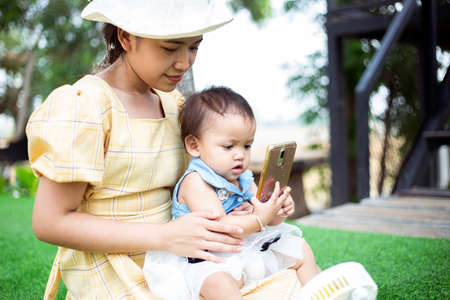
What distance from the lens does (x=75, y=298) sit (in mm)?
1486

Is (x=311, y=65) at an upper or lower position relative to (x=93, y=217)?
upper

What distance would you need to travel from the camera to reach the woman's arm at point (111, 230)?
48.8 inches

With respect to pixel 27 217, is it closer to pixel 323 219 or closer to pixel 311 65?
pixel 323 219

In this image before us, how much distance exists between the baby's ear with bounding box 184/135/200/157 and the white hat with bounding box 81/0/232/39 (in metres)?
0.41

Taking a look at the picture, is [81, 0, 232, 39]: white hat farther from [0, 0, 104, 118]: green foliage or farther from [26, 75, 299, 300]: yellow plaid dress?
[0, 0, 104, 118]: green foliage

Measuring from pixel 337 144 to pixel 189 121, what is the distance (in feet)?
13.1

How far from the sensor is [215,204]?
4.70ft

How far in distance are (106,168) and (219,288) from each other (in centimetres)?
49

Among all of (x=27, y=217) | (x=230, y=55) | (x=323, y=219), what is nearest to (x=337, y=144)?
(x=323, y=219)

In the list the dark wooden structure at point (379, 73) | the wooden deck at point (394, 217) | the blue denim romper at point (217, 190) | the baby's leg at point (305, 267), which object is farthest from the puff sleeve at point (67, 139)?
the dark wooden structure at point (379, 73)

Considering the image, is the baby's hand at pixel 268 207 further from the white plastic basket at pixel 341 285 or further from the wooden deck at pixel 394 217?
the wooden deck at pixel 394 217

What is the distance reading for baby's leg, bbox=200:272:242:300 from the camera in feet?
4.15

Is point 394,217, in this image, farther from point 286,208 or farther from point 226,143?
point 226,143

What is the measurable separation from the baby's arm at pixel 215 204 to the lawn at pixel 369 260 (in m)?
0.87
